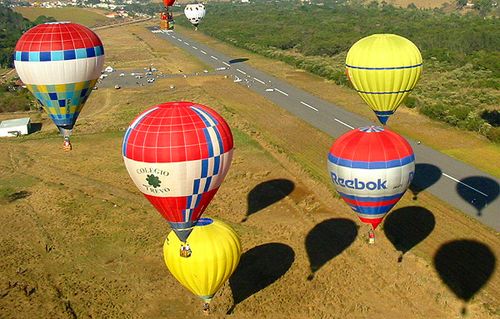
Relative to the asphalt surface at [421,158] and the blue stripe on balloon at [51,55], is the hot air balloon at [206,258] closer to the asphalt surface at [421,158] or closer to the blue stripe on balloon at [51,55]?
the blue stripe on balloon at [51,55]

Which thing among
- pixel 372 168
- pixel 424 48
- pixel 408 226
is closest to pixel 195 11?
pixel 424 48

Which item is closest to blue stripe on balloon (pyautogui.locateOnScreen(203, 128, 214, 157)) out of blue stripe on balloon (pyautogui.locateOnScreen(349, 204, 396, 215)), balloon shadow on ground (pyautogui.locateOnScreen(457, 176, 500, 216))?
blue stripe on balloon (pyautogui.locateOnScreen(349, 204, 396, 215))

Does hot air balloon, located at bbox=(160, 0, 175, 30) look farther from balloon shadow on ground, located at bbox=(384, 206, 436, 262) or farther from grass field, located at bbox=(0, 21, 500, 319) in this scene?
balloon shadow on ground, located at bbox=(384, 206, 436, 262)

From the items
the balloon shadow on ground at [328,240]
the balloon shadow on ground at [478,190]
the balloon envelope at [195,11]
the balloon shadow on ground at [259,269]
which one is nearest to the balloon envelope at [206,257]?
the balloon shadow on ground at [259,269]

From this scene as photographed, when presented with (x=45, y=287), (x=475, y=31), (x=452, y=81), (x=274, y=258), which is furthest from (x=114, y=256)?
(x=475, y=31)

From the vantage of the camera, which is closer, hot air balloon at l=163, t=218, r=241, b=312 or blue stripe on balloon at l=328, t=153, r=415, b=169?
hot air balloon at l=163, t=218, r=241, b=312

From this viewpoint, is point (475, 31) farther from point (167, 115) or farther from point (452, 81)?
point (167, 115)
